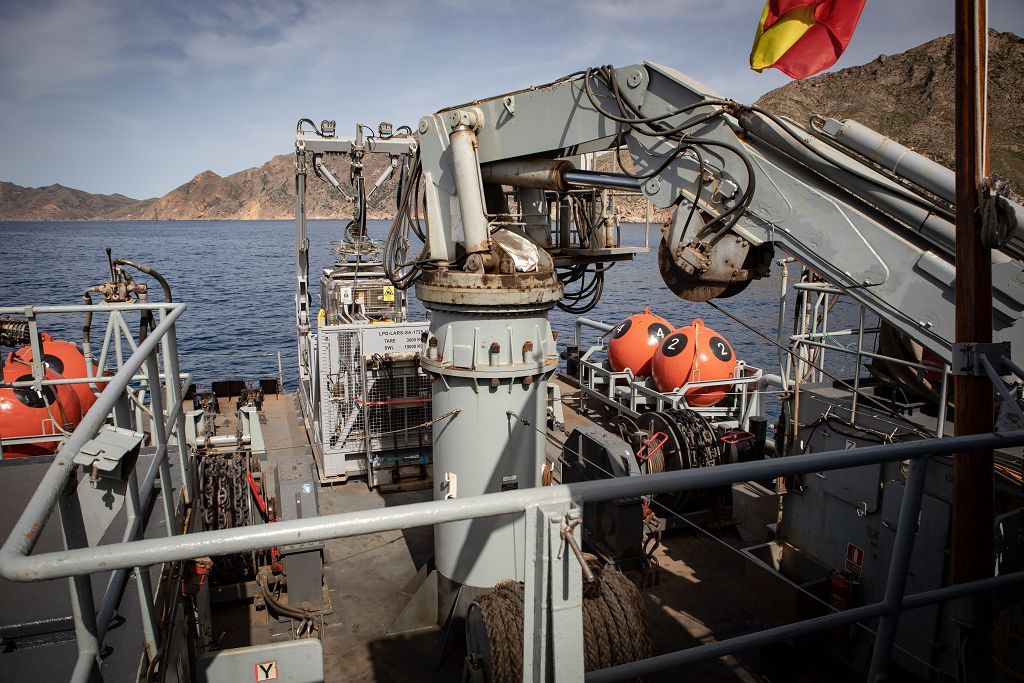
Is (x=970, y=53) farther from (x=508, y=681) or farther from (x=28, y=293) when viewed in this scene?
(x=28, y=293)

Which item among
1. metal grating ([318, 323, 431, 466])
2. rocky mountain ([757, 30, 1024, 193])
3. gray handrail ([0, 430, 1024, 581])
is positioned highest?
rocky mountain ([757, 30, 1024, 193])

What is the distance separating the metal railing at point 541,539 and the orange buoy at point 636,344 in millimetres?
12753

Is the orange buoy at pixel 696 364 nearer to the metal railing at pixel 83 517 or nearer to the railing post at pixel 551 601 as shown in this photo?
the metal railing at pixel 83 517

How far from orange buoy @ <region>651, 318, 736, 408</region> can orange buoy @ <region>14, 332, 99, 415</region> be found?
10776 mm

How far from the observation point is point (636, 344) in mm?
15680

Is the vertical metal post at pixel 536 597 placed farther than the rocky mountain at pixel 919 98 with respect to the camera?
No

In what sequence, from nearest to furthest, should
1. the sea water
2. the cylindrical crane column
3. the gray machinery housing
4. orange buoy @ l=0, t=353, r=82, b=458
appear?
the gray machinery housing < the cylindrical crane column < orange buoy @ l=0, t=353, r=82, b=458 < the sea water

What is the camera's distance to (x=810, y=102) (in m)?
133

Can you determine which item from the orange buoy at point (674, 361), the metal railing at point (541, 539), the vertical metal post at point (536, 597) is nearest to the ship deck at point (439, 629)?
the orange buoy at point (674, 361)

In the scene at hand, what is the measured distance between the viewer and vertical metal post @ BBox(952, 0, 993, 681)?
3.28m

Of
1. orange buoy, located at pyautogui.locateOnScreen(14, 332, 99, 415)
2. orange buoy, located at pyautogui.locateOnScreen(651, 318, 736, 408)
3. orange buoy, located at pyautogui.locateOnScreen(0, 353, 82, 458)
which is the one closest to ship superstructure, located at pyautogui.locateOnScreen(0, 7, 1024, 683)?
orange buoy, located at pyautogui.locateOnScreen(651, 318, 736, 408)

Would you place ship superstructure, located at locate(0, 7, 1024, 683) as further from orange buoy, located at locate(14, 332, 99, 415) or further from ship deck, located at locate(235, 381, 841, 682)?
orange buoy, located at locate(14, 332, 99, 415)

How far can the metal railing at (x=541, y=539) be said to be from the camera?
1.74 metres

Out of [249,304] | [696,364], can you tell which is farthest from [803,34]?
[249,304]
